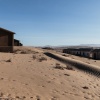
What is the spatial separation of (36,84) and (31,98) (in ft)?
8.33

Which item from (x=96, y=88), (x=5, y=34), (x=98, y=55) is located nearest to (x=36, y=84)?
(x=96, y=88)

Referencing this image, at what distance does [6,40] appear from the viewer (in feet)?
121

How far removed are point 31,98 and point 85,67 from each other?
497 inches

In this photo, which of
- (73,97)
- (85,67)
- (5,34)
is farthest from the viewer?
(5,34)

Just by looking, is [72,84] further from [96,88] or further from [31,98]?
[31,98]

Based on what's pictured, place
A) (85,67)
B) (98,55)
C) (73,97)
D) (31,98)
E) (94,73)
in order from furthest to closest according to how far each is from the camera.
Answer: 1. (98,55)
2. (85,67)
3. (94,73)
4. (73,97)
5. (31,98)

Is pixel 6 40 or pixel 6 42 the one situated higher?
pixel 6 40

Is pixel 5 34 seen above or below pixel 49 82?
above

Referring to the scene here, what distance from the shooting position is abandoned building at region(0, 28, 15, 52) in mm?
36406

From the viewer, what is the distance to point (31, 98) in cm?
905

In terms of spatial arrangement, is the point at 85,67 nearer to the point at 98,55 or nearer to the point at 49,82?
the point at 49,82

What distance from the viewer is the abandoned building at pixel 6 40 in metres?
36.4

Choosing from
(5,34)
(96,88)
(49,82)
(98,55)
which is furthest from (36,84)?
(98,55)

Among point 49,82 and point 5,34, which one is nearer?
point 49,82
